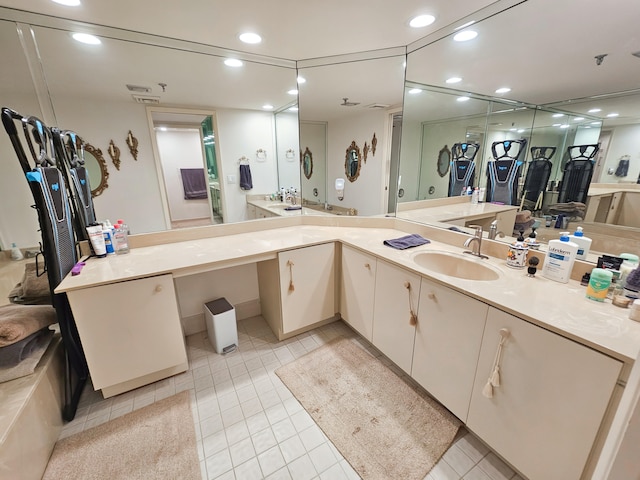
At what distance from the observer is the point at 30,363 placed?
1291mm

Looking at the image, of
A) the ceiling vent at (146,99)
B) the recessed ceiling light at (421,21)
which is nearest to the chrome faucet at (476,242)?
the recessed ceiling light at (421,21)

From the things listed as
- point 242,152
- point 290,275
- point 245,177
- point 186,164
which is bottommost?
point 290,275

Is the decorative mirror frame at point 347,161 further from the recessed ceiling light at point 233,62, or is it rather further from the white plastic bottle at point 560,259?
the white plastic bottle at point 560,259

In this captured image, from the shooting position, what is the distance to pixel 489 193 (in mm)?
1756

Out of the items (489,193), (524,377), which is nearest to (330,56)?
(489,193)

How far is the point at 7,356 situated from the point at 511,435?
7.60 feet

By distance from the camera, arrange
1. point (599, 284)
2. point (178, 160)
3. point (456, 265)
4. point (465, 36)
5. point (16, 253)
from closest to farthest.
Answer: point (599, 284) → point (465, 36) → point (456, 265) → point (16, 253) → point (178, 160)

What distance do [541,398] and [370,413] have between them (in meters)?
0.86

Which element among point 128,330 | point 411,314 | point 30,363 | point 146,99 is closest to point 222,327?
point 128,330

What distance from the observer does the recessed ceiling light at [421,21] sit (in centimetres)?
146

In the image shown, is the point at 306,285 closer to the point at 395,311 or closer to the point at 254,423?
the point at 395,311

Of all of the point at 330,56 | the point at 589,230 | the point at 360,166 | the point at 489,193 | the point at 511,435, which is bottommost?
the point at 511,435

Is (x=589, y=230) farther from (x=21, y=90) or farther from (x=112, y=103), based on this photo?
(x=21, y=90)

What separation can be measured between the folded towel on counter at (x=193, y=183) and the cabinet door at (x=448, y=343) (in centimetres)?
177
